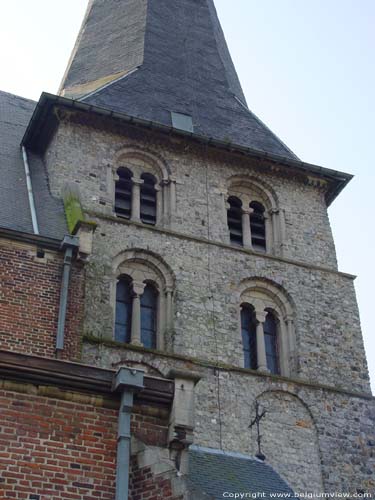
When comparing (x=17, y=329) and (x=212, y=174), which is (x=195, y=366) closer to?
(x=17, y=329)

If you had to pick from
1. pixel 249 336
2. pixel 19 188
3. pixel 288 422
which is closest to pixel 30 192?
pixel 19 188

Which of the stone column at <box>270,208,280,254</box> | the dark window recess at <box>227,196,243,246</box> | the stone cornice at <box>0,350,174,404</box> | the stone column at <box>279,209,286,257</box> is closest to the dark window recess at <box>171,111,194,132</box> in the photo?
the dark window recess at <box>227,196,243,246</box>

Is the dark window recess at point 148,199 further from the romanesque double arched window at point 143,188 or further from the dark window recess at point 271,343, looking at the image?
the dark window recess at point 271,343

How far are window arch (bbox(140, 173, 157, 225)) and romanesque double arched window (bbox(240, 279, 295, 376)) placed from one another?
255 cm

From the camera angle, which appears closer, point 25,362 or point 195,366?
point 25,362

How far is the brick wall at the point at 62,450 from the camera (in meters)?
9.61

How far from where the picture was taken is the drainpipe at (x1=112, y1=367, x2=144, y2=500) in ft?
32.8

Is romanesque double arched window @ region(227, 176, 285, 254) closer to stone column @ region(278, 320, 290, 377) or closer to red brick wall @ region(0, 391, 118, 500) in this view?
stone column @ region(278, 320, 290, 377)

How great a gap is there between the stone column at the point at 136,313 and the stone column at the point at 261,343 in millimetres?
2446

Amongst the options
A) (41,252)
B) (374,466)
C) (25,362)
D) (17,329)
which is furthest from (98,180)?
(25,362)

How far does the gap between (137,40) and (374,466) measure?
13.0 meters

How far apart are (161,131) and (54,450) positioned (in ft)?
37.1

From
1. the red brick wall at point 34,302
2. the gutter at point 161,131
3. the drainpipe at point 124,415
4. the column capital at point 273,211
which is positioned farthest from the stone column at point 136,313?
the drainpipe at point 124,415

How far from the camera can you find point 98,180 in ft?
62.2
